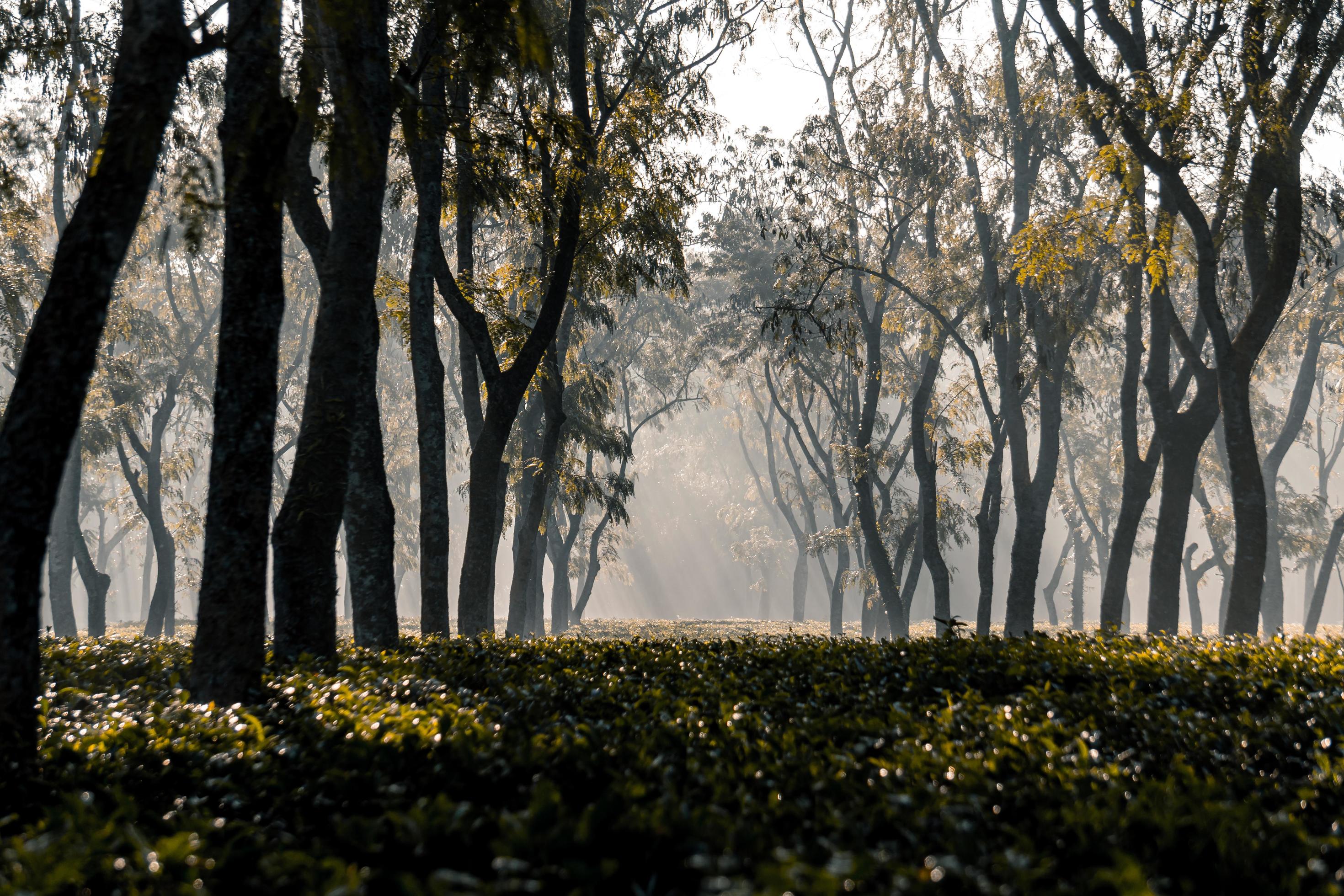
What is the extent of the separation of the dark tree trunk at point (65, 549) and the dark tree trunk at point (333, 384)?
665 inches

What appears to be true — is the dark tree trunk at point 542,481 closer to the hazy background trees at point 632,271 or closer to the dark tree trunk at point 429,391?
the hazy background trees at point 632,271

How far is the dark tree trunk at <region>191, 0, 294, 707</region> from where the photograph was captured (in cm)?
563

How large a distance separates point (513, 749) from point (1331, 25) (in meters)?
13.1

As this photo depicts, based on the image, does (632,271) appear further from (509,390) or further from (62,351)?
(62,351)

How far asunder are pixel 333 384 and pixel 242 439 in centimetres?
149

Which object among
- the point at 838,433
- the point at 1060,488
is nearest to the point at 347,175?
the point at 838,433

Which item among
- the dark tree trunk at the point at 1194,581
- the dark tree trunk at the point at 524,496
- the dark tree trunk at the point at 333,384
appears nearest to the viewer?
the dark tree trunk at the point at 333,384

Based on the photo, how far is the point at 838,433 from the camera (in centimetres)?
3325

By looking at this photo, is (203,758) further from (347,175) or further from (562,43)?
(562,43)

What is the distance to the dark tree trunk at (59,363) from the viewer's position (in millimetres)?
4176

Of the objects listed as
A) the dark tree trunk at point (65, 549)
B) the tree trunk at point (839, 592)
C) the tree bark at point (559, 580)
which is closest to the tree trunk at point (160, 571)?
the dark tree trunk at point (65, 549)

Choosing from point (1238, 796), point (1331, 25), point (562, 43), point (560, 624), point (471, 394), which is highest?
point (562, 43)

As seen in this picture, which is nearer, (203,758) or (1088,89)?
(203,758)

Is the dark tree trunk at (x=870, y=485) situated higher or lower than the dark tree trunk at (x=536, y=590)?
higher
